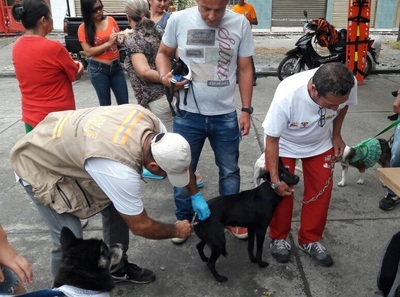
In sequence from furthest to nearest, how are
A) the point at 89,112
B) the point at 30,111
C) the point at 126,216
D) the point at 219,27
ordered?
the point at 30,111
the point at 219,27
the point at 89,112
the point at 126,216

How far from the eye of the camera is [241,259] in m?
2.99

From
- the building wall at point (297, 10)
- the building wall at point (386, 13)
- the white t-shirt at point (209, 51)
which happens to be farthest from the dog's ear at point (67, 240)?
the building wall at point (386, 13)

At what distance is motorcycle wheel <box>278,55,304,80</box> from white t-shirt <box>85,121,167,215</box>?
22.6 feet

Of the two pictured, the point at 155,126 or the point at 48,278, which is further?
the point at 48,278

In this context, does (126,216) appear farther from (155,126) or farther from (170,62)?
(170,62)

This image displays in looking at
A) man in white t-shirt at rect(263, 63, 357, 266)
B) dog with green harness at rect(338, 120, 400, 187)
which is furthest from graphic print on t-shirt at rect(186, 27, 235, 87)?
dog with green harness at rect(338, 120, 400, 187)

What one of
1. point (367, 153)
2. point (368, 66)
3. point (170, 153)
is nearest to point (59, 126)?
point (170, 153)

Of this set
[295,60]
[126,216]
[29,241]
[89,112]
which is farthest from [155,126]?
[295,60]

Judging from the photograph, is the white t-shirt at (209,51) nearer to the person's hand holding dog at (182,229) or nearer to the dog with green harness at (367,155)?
the person's hand holding dog at (182,229)

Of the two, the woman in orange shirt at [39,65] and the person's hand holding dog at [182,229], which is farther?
the woman in orange shirt at [39,65]

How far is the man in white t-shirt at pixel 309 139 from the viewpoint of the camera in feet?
7.50

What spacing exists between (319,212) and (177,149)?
1487 mm

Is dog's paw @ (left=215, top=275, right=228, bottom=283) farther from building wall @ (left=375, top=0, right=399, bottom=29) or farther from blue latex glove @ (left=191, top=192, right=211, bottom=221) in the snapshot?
building wall @ (left=375, top=0, right=399, bottom=29)

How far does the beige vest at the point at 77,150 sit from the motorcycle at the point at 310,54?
663cm
